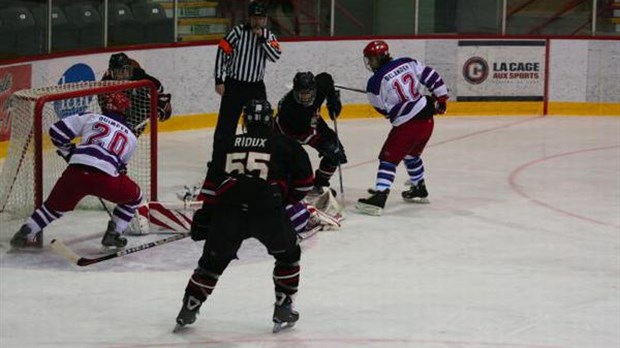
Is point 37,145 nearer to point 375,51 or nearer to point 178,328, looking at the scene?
point 178,328

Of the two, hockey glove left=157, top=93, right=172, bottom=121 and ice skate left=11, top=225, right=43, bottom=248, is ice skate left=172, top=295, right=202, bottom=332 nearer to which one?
ice skate left=11, top=225, right=43, bottom=248

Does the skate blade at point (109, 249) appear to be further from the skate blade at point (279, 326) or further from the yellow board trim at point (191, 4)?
the yellow board trim at point (191, 4)

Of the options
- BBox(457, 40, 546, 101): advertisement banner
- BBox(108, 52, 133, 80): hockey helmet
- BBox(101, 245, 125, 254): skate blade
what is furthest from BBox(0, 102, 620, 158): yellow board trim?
BBox(101, 245, 125, 254): skate blade

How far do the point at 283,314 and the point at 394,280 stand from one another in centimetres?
123

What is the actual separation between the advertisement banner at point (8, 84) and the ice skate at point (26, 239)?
2.72m

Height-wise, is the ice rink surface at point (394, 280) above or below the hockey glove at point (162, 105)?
below

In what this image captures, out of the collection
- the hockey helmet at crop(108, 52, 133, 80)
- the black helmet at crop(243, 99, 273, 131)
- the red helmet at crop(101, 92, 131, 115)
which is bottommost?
the red helmet at crop(101, 92, 131, 115)

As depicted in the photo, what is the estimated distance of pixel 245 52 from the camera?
31.9 ft

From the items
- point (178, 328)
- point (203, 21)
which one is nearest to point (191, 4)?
point (203, 21)

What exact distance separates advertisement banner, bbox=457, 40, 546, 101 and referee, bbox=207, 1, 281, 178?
163 inches

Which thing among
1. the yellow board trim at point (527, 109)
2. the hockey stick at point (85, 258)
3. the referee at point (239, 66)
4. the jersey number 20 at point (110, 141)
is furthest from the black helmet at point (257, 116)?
the yellow board trim at point (527, 109)

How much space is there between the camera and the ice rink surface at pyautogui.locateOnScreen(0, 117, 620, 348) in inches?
241

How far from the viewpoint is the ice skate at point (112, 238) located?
24.9 ft

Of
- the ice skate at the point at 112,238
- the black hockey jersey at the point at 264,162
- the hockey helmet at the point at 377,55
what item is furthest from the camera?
the hockey helmet at the point at 377,55
